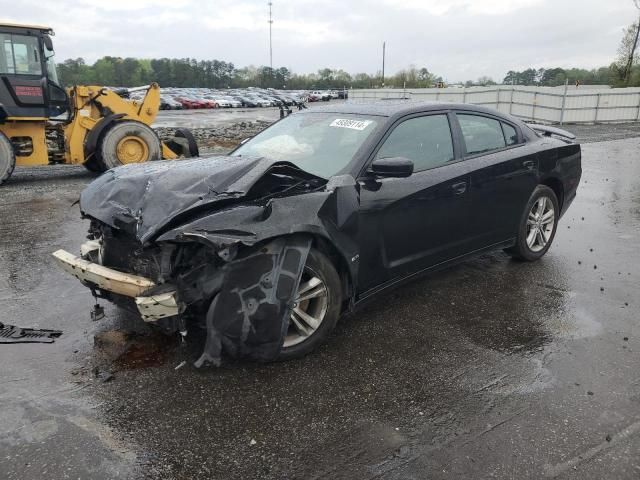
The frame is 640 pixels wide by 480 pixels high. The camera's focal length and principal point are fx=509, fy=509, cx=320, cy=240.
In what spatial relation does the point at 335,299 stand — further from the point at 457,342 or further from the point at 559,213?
the point at 559,213

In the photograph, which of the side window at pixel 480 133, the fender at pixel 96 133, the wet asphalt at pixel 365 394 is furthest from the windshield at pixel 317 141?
→ the fender at pixel 96 133

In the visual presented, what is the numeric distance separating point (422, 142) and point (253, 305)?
204 cm

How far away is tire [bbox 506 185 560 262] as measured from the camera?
502 centimetres

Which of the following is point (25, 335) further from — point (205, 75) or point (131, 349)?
point (205, 75)

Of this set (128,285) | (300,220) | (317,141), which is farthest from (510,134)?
(128,285)

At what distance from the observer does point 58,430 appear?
2643 millimetres

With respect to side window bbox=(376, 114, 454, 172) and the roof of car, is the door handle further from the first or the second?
the roof of car

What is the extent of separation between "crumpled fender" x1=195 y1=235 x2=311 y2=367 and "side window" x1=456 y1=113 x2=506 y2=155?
2244 mm

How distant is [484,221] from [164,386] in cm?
298

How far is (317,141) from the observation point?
4.11 metres

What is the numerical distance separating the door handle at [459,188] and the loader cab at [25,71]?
8577 mm

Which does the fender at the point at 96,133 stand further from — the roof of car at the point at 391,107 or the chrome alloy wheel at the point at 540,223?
the chrome alloy wheel at the point at 540,223

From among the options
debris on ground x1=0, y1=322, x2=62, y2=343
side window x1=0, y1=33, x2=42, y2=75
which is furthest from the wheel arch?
side window x1=0, y1=33, x2=42, y2=75

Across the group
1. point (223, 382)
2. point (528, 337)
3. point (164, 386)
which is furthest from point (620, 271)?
point (164, 386)
